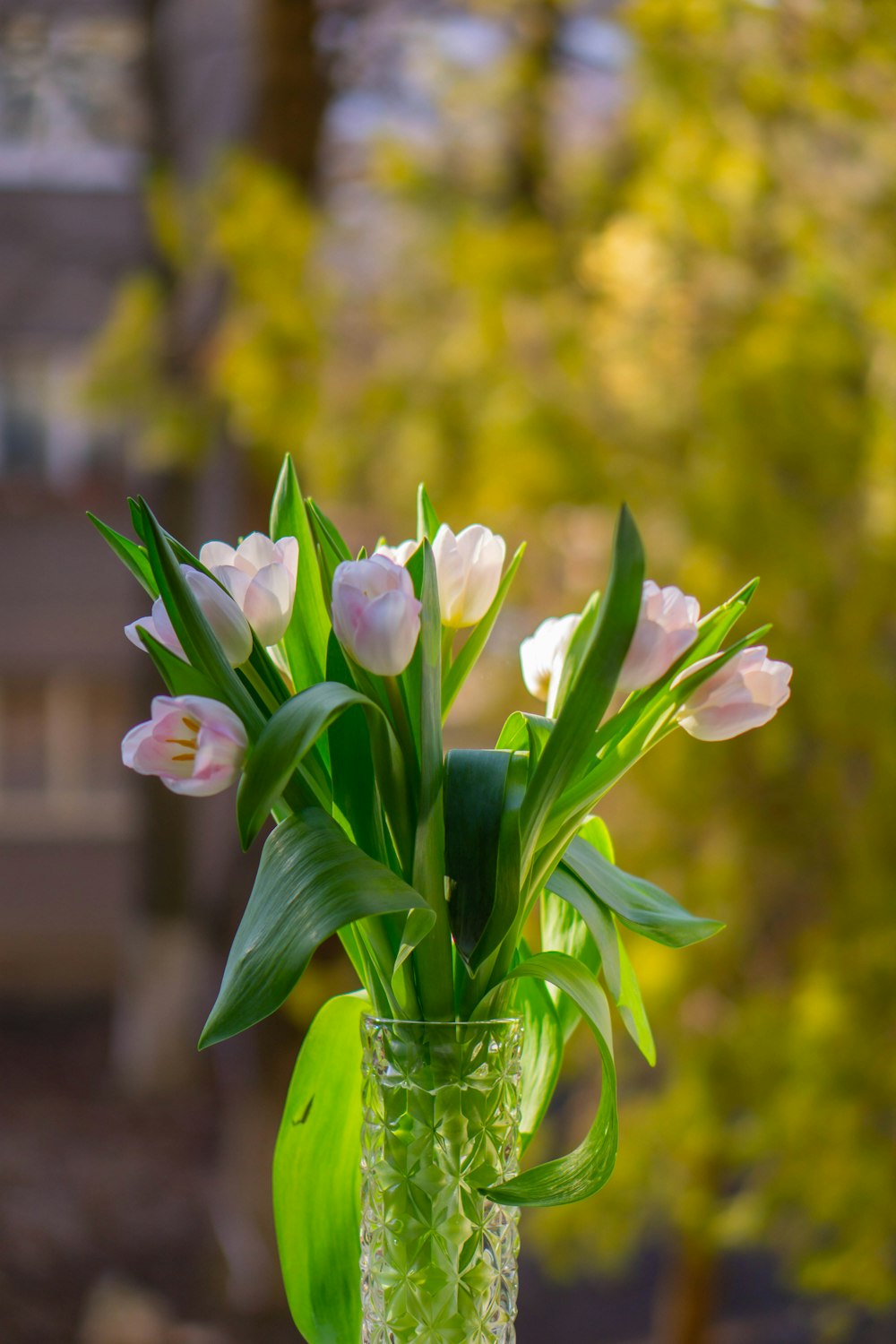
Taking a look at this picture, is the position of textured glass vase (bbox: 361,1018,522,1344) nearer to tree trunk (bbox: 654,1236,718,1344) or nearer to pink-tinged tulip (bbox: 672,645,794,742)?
pink-tinged tulip (bbox: 672,645,794,742)

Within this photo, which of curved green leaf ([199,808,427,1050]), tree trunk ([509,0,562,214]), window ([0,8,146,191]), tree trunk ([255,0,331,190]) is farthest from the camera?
window ([0,8,146,191])

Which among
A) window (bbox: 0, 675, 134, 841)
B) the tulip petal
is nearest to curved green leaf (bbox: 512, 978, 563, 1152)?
the tulip petal

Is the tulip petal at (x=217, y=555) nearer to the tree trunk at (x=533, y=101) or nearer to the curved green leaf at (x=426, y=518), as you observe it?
the curved green leaf at (x=426, y=518)

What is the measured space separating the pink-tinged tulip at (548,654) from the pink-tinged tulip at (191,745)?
A: 172mm

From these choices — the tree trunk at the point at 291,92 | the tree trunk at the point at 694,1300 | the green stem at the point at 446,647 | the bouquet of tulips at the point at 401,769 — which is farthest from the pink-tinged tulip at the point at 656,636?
the tree trunk at the point at 291,92

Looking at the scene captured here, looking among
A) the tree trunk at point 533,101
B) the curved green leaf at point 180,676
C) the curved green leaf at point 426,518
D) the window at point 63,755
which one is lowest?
the window at point 63,755

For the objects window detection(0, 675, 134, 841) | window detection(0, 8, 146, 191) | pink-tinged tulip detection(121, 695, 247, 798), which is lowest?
window detection(0, 675, 134, 841)

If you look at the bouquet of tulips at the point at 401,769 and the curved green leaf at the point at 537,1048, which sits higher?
the bouquet of tulips at the point at 401,769

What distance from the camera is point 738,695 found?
55cm

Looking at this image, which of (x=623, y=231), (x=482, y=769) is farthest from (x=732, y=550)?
(x=482, y=769)

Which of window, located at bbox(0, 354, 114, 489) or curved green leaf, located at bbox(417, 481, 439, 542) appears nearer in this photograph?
curved green leaf, located at bbox(417, 481, 439, 542)

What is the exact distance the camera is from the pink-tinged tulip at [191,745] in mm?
480

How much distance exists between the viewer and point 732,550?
1.81 metres

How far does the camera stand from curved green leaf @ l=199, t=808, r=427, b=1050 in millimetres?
463
